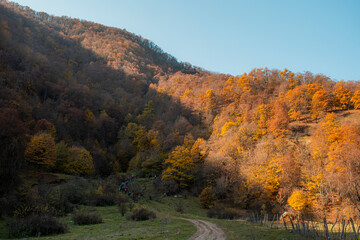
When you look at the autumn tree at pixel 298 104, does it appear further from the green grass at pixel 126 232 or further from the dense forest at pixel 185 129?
the green grass at pixel 126 232

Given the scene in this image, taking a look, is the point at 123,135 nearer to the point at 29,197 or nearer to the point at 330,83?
the point at 29,197

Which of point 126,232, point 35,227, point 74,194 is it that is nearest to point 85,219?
point 35,227

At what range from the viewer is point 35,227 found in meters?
12.4

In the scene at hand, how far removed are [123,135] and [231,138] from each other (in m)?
39.9

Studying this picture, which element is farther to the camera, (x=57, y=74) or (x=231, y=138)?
(x=57, y=74)

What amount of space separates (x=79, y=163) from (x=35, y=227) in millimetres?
34810

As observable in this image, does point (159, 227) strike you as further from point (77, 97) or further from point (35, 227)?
point (77, 97)

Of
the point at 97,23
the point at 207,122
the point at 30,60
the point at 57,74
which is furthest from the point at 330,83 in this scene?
the point at 97,23

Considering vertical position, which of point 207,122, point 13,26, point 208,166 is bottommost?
point 208,166

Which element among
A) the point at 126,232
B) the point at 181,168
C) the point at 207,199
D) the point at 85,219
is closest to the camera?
the point at 126,232

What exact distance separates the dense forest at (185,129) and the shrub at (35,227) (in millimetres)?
7646

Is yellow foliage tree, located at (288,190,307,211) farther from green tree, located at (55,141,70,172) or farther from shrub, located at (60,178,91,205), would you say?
green tree, located at (55,141,70,172)

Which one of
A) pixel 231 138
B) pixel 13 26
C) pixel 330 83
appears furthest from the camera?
→ pixel 13 26

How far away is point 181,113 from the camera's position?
81.7 m
